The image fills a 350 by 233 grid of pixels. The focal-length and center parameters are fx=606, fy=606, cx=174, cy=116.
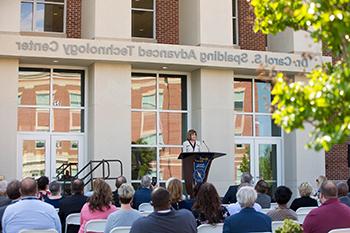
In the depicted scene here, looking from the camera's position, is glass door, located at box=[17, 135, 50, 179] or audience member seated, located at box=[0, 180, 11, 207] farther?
glass door, located at box=[17, 135, 50, 179]

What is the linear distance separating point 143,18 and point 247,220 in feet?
49.8

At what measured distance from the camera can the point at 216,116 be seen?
63.7 feet

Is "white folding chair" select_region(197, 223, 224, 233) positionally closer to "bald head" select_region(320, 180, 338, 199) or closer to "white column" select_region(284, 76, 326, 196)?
"bald head" select_region(320, 180, 338, 199)

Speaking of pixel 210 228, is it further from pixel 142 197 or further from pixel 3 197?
pixel 142 197

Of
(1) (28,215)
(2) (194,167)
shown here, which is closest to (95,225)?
(1) (28,215)

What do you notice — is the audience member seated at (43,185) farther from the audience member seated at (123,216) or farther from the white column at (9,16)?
the white column at (9,16)

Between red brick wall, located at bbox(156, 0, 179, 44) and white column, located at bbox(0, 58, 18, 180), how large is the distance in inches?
224

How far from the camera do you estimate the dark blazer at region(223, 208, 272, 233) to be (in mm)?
6609

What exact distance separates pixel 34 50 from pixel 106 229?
1103 cm

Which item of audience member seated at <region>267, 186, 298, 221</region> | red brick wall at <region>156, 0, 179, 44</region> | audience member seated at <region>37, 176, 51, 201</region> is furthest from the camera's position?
red brick wall at <region>156, 0, 179, 44</region>

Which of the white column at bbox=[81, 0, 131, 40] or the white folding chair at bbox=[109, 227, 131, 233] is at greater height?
the white column at bbox=[81, 0, 131, 40]

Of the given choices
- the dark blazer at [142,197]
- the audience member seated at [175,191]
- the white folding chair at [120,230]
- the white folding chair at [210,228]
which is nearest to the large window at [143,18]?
the dark blazer at [142,197]

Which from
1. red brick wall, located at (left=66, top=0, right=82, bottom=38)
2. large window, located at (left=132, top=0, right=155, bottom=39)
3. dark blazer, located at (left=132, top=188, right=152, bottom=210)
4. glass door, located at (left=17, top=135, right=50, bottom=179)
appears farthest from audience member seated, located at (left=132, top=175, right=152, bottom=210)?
large window, located at (left=132, top=0, right=155, bottom=39)

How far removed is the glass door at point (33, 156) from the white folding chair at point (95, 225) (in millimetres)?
11193
